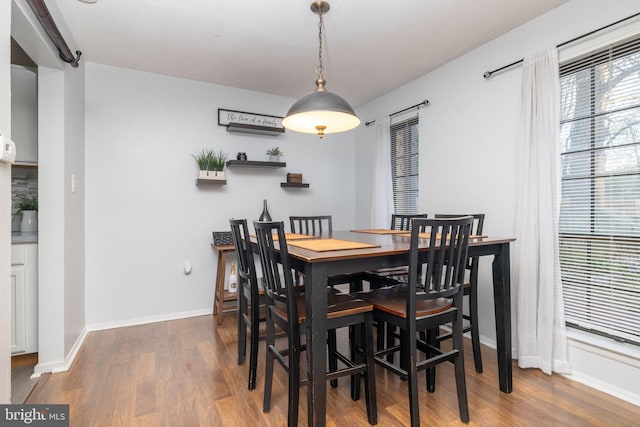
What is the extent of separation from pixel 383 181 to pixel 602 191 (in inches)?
80.0

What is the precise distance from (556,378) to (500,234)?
1.03 metres

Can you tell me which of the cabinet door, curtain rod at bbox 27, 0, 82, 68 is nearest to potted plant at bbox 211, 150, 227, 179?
curtain rod at bbox 27, 0, 82, 68

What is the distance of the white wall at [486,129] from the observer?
2.02m

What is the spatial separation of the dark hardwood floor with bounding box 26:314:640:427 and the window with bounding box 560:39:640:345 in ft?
1.69

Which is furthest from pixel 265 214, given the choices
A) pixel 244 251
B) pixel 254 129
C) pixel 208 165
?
pixel 244 251

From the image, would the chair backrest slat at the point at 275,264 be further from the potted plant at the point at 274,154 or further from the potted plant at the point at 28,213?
the potted plant at the point at 274,154

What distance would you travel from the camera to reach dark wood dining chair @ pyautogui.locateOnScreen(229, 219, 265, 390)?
1.93 m

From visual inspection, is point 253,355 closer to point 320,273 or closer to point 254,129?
point 320,273

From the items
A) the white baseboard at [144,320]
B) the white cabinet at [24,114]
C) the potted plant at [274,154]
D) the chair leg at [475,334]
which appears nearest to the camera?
the chair leg at [475,334]

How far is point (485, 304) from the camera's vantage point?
2.66 metres

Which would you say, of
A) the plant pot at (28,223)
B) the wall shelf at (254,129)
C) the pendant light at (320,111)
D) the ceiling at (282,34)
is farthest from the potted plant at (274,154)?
the plant pot at (28,223)

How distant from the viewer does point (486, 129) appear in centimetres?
267

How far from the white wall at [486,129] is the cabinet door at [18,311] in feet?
11.1

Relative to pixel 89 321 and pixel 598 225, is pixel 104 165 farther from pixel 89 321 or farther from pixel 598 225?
pixel 598 225
